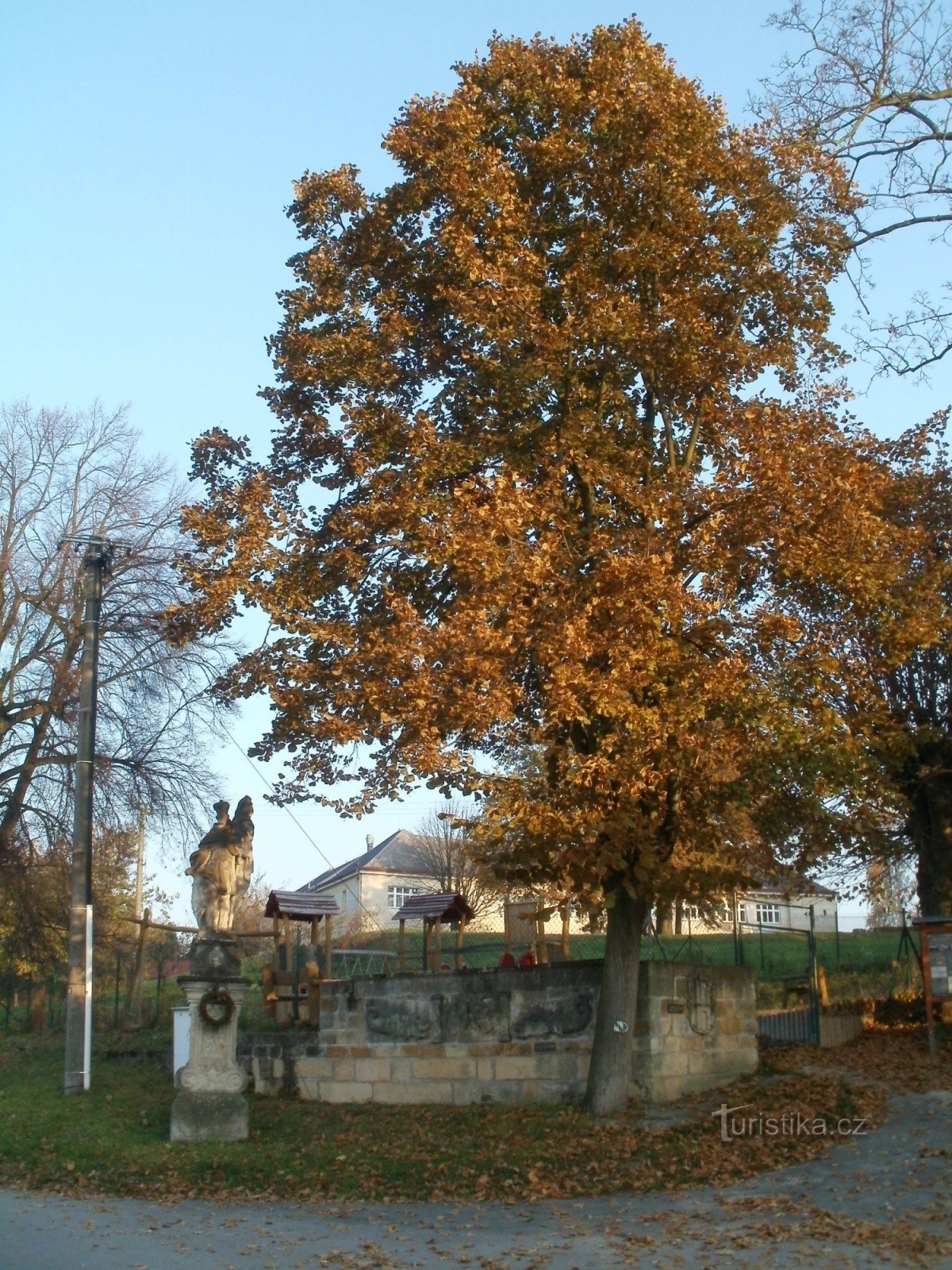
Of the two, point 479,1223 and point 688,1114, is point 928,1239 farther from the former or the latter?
point 688,1114

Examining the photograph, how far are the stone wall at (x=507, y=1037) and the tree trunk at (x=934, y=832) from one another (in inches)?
176

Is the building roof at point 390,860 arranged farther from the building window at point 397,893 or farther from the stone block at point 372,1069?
the stone block at point 372,1069

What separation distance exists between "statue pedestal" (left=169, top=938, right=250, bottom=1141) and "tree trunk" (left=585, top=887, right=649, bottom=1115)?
3833 millimetres

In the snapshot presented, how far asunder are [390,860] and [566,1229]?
47.1 metres

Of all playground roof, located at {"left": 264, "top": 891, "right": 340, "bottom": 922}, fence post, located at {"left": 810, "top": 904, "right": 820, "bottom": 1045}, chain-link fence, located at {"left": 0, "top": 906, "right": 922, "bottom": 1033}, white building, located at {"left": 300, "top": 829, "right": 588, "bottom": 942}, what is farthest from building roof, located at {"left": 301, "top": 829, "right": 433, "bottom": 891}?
fence post, located at {"left": 810, "top": 904, "right": 820, "bottom": 1045}

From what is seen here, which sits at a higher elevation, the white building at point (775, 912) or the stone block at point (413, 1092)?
the white building at point (775, 912)

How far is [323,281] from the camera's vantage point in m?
14.8

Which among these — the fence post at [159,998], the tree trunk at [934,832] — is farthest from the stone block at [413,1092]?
the fence post at [159,998]

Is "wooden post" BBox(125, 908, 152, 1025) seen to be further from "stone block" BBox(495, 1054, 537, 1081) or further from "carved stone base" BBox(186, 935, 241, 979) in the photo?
"stone block" BBox(495, 1054, 537, 1081)

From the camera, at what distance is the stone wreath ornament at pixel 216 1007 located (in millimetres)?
14305

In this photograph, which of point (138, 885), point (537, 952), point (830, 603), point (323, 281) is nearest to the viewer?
point (830, 603)

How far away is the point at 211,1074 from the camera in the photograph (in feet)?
46.8

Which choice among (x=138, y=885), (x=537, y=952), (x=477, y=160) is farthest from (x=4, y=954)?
(x=477, y=160)

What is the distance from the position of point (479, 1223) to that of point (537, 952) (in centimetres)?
829
